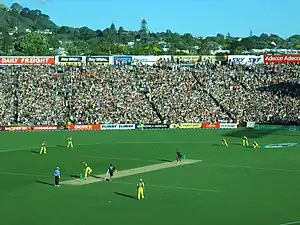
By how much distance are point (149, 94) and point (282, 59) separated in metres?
23.7

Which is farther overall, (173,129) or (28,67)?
(28,67)

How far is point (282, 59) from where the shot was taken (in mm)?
95125

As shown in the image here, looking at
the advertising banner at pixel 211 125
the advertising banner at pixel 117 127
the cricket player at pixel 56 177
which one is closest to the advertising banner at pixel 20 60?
the advertising banner at pixel 117 127

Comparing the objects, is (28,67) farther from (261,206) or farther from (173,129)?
(261,206)

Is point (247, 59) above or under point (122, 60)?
above

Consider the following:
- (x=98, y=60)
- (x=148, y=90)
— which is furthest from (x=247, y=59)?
(x=98, y=60)

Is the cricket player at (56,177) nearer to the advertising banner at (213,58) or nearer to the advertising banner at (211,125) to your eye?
the advertising banner at (211,125)

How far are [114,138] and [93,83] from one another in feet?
70.7

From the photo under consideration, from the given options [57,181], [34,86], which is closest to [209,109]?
[34,86]

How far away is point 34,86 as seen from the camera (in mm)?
84562

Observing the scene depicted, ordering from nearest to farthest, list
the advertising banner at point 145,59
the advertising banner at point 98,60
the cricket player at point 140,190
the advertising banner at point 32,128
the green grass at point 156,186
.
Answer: the green grass at point 156,186, the cricket player at point 140,190, the advertising banner at point 32,128, the advertising banner at point 98,60, the advertising banner at point 145,59

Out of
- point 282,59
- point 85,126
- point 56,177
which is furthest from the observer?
point 282,59

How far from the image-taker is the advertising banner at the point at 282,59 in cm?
9450

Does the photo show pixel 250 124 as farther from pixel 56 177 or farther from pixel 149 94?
pixel 56 177
